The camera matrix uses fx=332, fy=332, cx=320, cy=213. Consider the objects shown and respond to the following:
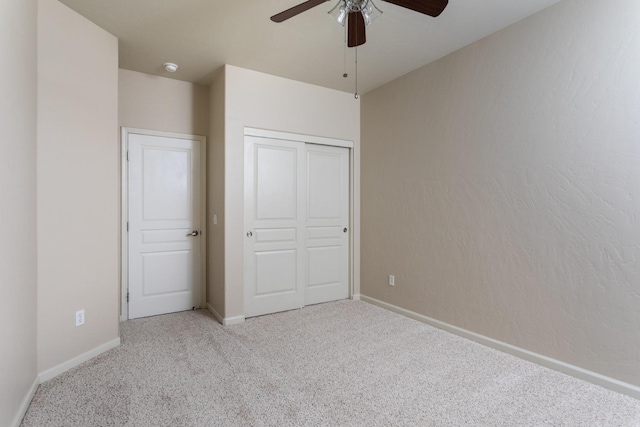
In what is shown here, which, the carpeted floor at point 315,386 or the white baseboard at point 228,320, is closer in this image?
the carpeted floor at point 315,386

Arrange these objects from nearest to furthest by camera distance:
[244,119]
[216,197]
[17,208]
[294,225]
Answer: [17,208]
[244,119]
[216,197]
[294,225]

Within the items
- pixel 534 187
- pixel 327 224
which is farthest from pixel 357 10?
pixel 327 224

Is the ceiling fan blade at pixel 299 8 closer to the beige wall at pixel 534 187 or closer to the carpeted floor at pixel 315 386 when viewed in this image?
the beige wall at pixel 534 187

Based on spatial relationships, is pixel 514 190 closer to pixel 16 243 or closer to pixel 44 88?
pixel 16 243

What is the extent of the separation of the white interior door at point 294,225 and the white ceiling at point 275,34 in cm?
90

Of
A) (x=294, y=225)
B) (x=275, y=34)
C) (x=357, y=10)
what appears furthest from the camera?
(x=294, y=225)

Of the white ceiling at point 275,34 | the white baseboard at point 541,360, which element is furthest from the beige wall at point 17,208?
the white baseboard at point 541,360

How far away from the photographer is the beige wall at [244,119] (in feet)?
11.3

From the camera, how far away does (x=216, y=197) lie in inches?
144

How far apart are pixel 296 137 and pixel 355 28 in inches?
72.8

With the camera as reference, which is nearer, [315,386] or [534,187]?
[315,386]

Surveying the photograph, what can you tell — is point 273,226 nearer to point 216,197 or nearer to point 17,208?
point 216,197

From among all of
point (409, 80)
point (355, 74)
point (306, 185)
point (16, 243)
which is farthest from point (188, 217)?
point (409, 80)

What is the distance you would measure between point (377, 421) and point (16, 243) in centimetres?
219
